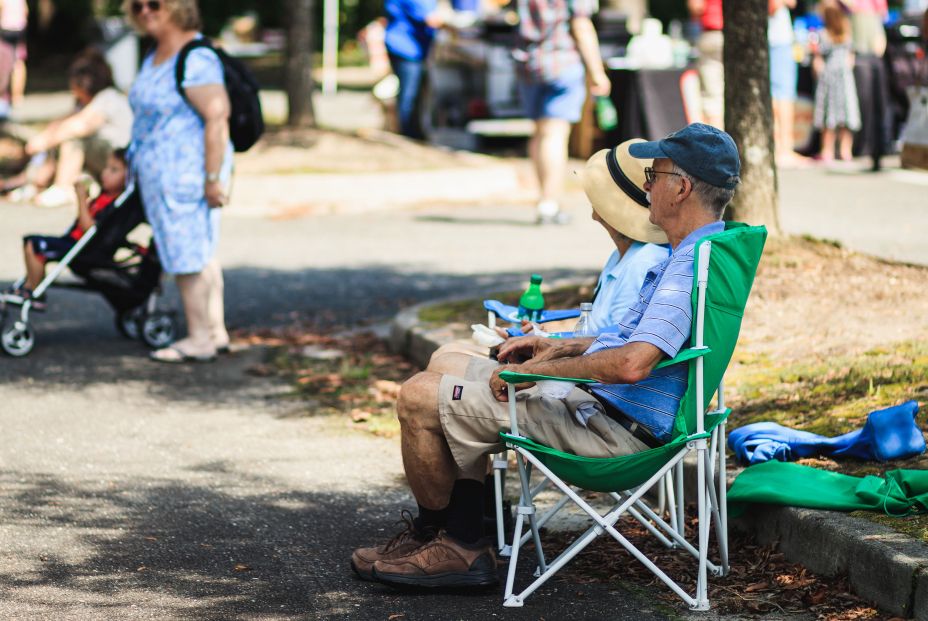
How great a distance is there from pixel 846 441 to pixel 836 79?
11.2 m

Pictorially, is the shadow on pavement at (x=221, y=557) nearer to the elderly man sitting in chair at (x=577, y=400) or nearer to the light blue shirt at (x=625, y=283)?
the elderly man sitting in chair at (x=577, y=400)

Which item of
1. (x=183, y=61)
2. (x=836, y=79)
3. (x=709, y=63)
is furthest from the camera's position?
(x=836, y=79)

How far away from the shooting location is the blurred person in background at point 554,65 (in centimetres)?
1127

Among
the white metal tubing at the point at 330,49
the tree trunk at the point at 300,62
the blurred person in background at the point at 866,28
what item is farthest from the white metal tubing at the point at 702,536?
the white metal tubing at the point at 330,49

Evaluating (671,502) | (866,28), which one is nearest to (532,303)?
(671,502)

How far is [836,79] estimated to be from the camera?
50.5ft

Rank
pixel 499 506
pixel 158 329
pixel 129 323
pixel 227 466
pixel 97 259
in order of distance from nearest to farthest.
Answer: pixel 499 506 → pixel 227 466 → pixel 97 259 → pixel 158 329 → pixel 129 323

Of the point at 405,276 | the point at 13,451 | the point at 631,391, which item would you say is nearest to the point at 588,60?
the point at 405,276

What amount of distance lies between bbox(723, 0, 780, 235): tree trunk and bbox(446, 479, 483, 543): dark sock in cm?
383

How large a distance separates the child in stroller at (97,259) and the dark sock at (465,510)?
3850 mm

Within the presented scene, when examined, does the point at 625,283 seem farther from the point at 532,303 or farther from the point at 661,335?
the point at 532,303

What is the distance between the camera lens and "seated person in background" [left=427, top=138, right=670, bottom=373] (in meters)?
4.53

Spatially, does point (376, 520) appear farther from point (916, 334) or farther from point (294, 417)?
point (916, 334)

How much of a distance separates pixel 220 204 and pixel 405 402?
3409mm
